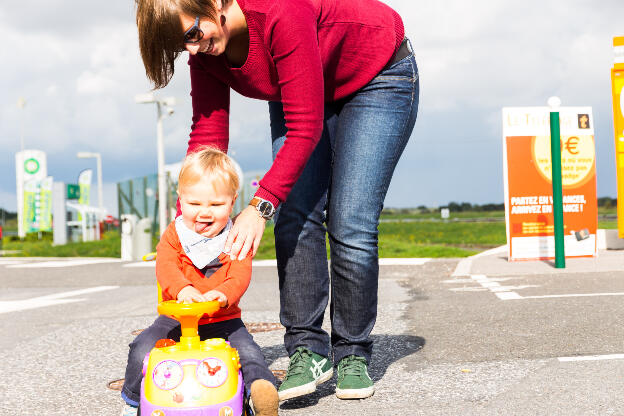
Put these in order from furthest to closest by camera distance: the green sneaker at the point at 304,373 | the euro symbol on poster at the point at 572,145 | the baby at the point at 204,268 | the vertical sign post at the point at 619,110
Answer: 1. the euro symbol on poster at the point at 572,145
2. the vertical sign post at the point at 619,110
3. the green sneaker at the point at 304,373
4. the baby at the point at 204,268

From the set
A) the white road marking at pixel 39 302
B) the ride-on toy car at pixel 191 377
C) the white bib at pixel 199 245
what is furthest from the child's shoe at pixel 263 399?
the white road marking at pixel 39 302

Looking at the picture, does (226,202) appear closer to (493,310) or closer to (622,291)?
(493,310)

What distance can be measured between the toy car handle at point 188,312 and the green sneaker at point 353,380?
0.81 meters

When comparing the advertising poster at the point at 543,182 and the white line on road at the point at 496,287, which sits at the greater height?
the advertising poster at the point at 543,182

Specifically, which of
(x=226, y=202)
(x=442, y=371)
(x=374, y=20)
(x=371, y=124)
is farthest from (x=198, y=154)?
(x=442, y=371)

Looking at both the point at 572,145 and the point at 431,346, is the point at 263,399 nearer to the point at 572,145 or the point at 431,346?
the point at 431,346

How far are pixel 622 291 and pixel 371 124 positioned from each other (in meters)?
4.15

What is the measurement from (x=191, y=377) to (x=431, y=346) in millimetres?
2082

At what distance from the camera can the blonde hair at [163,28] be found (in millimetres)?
2184

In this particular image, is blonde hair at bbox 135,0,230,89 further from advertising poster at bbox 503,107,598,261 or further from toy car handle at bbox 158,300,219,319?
advertising poster at bbox 503,107,598,261

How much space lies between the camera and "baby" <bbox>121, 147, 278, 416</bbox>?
2.37 m

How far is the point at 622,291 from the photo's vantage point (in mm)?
5980

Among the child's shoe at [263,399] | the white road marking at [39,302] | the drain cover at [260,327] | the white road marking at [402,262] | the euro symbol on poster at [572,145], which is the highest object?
the euro symbol on poster at [572,145]

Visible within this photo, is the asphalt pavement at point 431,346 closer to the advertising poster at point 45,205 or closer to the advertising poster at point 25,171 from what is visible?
the advertising poster at point 45,205
